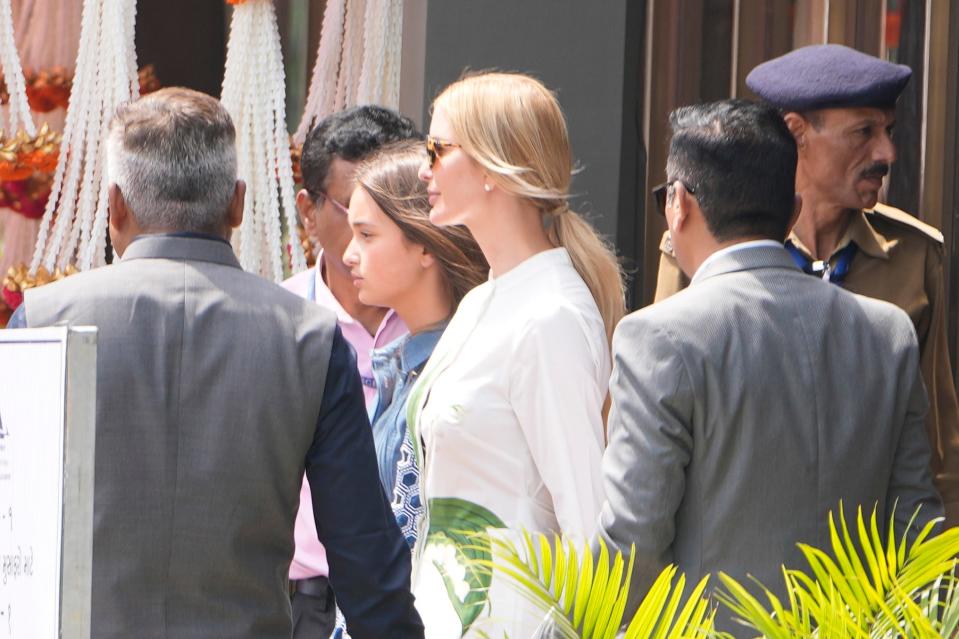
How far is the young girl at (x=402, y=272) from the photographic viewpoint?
366 centimetres

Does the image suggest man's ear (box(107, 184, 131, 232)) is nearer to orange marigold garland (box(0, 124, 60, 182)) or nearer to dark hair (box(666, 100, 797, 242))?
dark hair (box(666, 100, 797, 242))

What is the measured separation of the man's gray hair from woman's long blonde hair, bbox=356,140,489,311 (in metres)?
0.87

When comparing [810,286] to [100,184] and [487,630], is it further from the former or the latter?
[100,184]

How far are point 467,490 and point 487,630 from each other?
269 millimetres

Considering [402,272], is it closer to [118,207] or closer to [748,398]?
[118,207]

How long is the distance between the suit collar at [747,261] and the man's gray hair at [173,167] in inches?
34.6

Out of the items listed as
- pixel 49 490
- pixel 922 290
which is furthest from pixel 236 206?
pixel 922 290

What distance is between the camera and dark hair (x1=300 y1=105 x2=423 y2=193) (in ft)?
14.1

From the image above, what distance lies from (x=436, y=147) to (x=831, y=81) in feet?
3.38

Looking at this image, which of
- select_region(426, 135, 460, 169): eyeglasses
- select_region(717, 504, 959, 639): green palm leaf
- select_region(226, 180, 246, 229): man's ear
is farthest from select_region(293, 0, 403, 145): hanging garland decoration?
select_region(717, 504, 959, 639): green palm leaf

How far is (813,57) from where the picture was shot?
382cm

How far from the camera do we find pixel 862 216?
3.77 meters

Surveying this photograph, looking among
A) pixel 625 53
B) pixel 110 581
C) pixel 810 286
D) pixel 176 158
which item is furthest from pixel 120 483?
pixel 625 53

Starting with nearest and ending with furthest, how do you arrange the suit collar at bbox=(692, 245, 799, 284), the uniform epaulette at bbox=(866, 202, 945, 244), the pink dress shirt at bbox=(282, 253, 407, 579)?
the suit collar at bbox=(692, 245, 799, 284) → the uniform epaulette at bbox=(866, 202, 945, 244) → the pink dress shirt at bbox=(282, 253, 407, 579)
